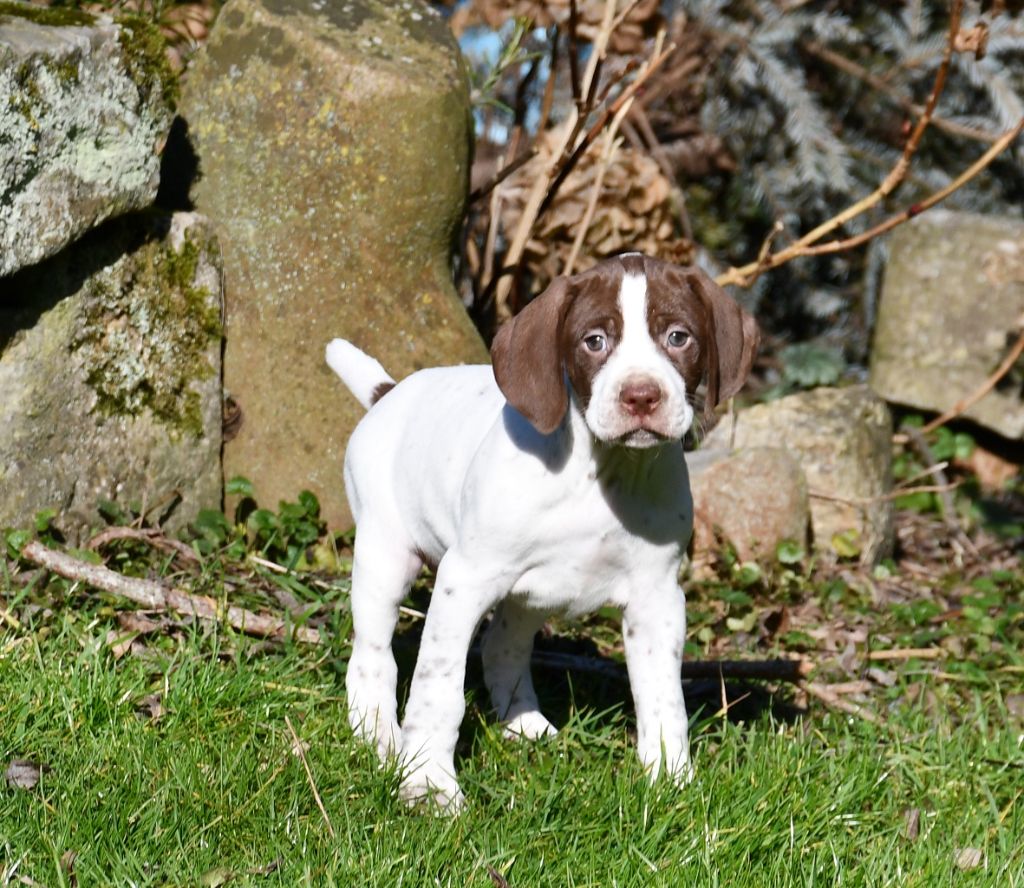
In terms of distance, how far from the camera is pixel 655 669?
149 inches

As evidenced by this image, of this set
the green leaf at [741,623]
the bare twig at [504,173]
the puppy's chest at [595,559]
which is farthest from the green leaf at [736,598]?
the bare twig at [504,173]

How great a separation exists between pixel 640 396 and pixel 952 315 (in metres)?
5.20

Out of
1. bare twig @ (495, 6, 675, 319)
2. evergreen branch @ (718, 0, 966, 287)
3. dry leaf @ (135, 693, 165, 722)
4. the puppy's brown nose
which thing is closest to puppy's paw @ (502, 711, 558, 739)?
dry leaf @ (135, 693, 165, 722)

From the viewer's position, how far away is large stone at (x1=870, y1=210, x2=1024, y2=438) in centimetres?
780

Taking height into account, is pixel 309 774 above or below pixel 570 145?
below

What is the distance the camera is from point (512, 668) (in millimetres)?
4254

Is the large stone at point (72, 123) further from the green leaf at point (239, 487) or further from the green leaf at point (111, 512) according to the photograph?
the green leaf at point (239, 487)

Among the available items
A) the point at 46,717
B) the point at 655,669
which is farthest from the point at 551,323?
the point at 46,717

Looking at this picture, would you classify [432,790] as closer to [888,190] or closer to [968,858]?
[968,858]

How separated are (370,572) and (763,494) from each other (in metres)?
2.30

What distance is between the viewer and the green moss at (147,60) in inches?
187

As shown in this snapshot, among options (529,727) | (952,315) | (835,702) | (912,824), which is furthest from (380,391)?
(952,315)

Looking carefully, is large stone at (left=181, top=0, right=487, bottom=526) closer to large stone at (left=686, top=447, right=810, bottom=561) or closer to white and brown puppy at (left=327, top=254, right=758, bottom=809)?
large stone at (left=686, top=447, right=810, bottom=561)

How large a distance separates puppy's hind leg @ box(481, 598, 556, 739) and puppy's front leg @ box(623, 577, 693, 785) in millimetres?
418
